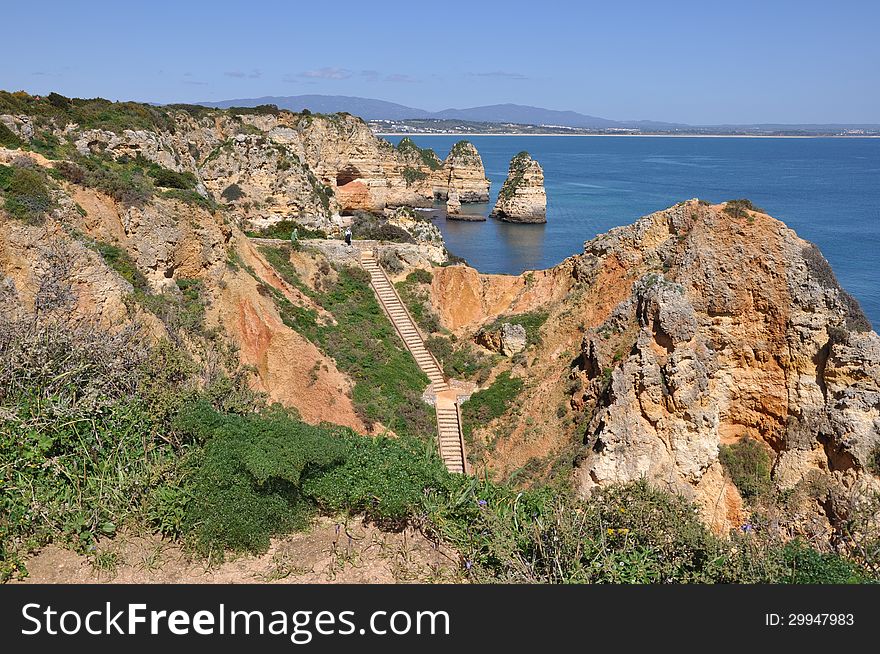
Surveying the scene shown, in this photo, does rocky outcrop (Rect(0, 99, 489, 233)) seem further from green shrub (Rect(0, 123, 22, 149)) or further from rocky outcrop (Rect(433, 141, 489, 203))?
rocky outcrop (Rect(433, 141, 489, 203))

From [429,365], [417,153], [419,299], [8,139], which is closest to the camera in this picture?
[8,139]

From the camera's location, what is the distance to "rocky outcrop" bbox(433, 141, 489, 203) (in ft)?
399

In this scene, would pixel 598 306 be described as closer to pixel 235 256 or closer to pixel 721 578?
pixel 235 256

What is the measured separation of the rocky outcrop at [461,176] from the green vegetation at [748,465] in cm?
10157

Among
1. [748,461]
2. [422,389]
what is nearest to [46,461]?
[422,389]

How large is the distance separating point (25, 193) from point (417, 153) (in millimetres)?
99457

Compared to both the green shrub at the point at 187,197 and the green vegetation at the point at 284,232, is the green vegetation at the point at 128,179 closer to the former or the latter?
the green shrub at the point at 187,197

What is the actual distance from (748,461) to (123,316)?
75.5 feet

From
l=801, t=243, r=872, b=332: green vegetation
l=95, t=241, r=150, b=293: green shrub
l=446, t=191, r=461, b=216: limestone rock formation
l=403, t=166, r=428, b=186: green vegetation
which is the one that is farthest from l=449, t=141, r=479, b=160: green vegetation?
l=801, t=243, r=872, b=332: green vegetation

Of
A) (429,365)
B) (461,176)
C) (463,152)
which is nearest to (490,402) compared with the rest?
(429,365)

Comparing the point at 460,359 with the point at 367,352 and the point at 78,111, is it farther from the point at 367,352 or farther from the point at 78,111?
the point at 78,111

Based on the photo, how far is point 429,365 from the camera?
32.6 metres

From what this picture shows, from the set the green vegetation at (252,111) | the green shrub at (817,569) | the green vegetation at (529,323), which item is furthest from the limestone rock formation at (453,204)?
the green shrub at (817,569)

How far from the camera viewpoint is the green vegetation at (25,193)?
2120 cm
